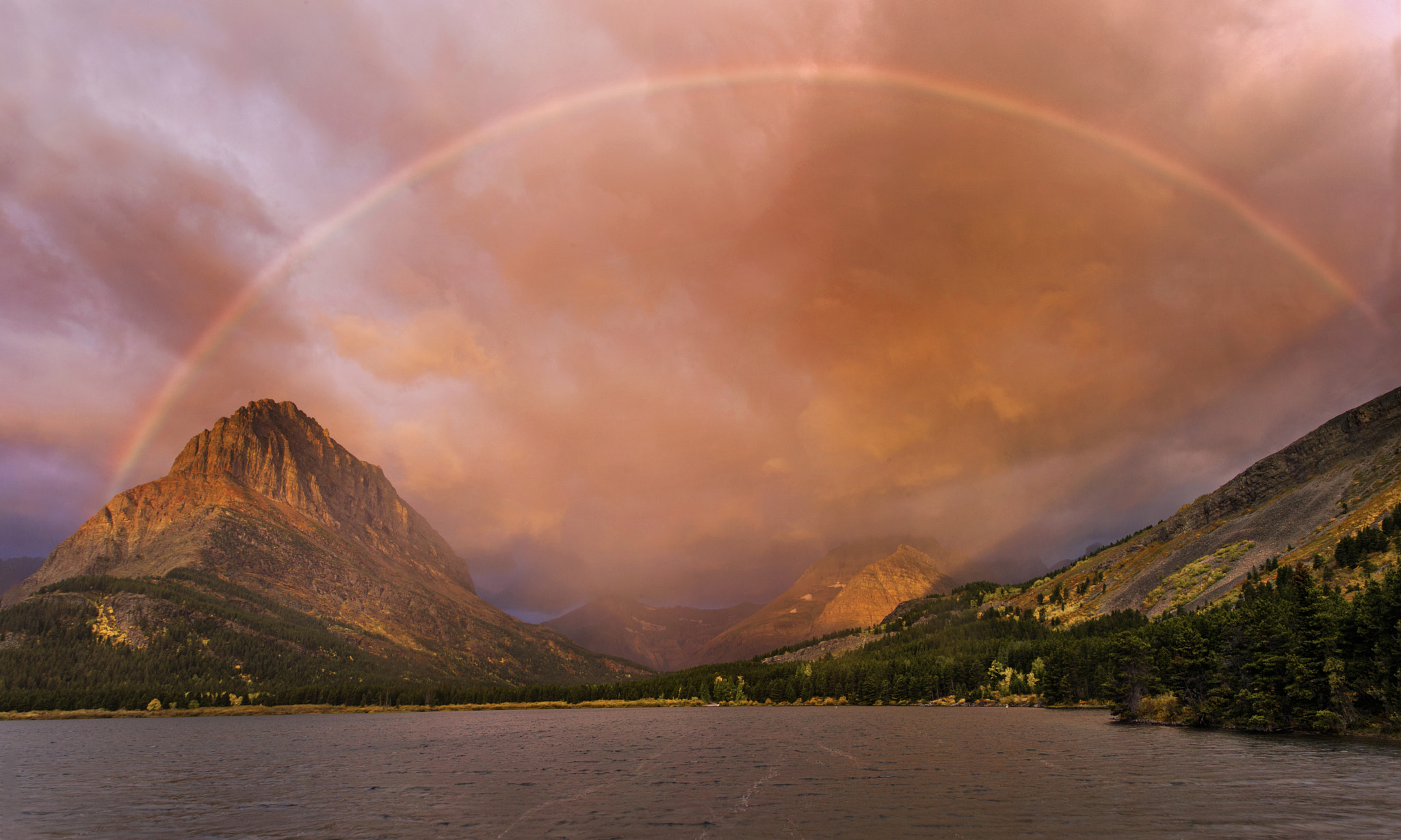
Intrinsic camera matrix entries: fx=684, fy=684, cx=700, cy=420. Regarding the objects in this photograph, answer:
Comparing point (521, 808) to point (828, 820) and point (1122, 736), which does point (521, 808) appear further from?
point (1122, 736)

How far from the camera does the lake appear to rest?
46.0 meters

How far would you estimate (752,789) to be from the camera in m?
65.1

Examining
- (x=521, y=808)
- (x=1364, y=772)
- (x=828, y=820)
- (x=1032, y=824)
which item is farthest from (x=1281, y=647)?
(x=521, y=808)

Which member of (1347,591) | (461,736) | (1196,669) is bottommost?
(461,736)

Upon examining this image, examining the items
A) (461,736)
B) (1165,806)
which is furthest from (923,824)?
(461,736)

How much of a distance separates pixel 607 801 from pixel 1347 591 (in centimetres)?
16528

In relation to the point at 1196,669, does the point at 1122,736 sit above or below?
below

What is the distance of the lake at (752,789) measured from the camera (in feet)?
151

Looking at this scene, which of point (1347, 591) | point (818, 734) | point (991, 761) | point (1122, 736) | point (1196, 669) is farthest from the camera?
point (1347, 591)

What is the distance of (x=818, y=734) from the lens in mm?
133250

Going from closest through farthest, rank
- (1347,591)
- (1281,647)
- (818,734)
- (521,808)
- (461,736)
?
(521,808) < (1281,647) < (818,734) < (1347,591) < (461,736)

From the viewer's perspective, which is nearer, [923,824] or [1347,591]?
[923,824]

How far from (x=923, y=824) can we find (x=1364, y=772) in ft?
154

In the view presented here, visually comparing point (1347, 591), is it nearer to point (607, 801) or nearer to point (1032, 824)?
point (1032, 824)
